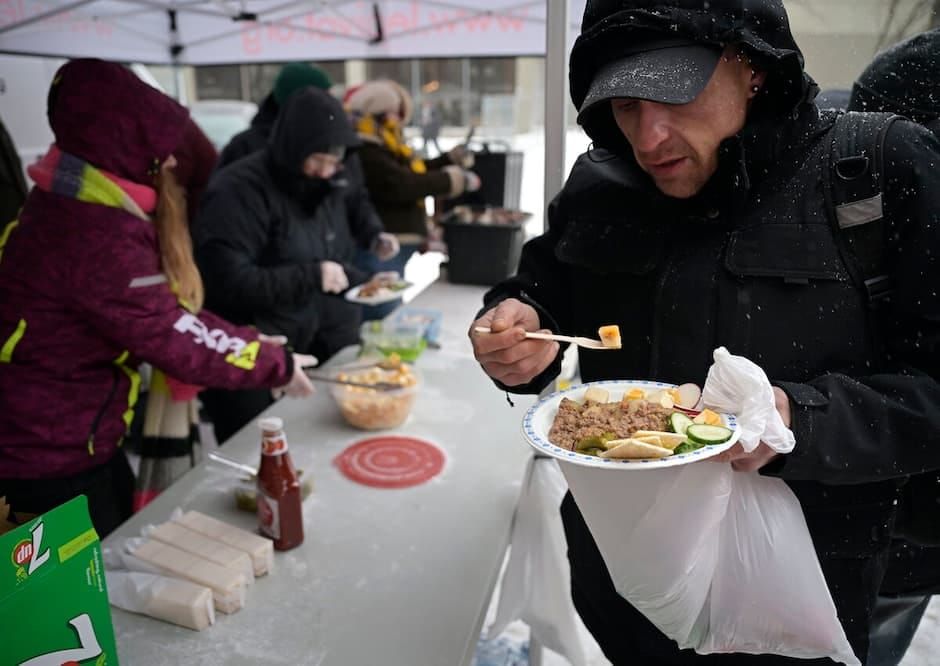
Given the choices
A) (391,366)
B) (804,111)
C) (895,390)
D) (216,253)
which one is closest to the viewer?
(895,390)

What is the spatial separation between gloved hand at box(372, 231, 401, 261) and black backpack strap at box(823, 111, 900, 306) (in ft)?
8.94

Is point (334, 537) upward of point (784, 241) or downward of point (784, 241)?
downward

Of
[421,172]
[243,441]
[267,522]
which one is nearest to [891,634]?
[267,522]

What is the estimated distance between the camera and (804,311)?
961mm

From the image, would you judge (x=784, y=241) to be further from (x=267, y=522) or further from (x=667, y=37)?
(x=267, y=522)

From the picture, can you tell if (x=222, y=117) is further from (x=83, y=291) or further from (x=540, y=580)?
(x=540, y=580)

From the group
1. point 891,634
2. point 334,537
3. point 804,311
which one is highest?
point 804,311

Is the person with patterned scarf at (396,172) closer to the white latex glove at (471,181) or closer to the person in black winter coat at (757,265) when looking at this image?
the white latex glove at (471,181)

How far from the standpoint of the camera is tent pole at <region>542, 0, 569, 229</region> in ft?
5.15

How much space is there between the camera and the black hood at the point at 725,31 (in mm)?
912

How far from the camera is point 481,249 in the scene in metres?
3.60

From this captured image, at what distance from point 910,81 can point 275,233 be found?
2.21 meters

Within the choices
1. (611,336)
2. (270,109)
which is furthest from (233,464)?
(270,109)

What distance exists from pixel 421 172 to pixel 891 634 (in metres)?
3.31
